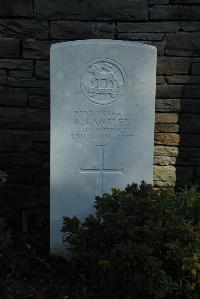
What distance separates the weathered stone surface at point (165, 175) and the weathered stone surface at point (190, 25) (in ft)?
3.66

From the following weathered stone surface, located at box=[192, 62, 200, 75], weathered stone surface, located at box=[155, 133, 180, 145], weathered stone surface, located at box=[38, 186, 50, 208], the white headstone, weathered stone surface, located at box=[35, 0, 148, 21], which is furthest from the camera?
weathered stone surface, located at box=[38, 186, 50, 208]

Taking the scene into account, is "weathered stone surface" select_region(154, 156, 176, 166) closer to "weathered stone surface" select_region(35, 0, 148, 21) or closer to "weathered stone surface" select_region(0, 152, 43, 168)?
"weathered stone surface" select_region(0, 152, 43, 168)

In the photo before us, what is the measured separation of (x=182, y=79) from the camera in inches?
150

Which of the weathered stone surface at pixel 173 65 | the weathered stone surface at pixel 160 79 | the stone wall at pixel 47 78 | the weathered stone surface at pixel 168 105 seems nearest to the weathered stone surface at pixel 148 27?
the stone wall at pixel 47 78

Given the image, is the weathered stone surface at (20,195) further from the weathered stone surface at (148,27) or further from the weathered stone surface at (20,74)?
the weathered stone surface at (148,27)

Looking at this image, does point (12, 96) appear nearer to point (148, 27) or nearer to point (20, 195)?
point (20, 195)

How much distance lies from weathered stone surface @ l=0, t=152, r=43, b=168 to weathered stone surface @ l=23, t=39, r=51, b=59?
0.80 meters

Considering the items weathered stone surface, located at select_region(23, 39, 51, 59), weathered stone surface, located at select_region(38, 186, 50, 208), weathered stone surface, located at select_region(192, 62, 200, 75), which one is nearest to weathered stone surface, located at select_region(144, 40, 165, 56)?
weathered stone surface, located at select_region(192, 62, 200, 75)

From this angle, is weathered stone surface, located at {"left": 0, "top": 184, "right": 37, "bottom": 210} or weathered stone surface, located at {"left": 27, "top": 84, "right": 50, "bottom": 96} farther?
weathered stone surface, located at {"left": 0, "top": 184, "right": 37, "bottom": 210}

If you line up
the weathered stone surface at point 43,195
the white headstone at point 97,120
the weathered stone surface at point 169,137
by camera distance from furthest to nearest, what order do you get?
the weathered stone surface at point 43,195
the weathered stone surface at point 169,137
the white headstone at point 97,120

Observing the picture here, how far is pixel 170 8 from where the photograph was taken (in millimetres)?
3697

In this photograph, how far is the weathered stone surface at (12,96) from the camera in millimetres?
3830

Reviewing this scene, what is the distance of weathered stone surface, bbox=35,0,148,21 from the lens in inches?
145

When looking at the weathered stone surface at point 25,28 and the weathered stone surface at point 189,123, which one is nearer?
the weathered stone surface at point 25,28
